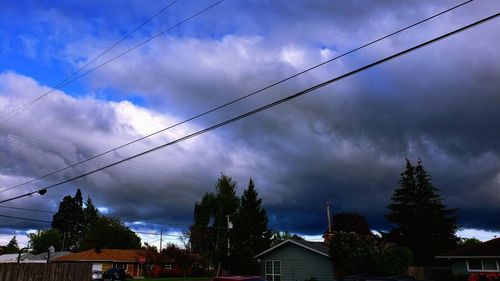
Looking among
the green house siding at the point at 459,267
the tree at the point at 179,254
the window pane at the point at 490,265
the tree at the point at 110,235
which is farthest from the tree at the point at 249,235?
the tree at the point at 110,235

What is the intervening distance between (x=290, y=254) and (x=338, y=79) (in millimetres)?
30176

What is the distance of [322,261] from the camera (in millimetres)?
36500

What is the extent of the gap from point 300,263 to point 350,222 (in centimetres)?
3057

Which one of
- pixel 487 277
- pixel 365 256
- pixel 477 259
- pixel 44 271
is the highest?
pixel 365 256

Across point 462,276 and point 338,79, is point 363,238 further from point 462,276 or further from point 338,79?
point 338,79

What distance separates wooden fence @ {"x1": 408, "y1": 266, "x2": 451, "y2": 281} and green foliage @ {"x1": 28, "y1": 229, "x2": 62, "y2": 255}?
10127 cm

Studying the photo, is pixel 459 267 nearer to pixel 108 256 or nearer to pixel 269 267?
pixel 269 267

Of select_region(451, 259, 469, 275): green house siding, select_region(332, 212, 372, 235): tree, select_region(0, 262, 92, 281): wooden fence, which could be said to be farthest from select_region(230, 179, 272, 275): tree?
select_region(0, 262, 92, 281): wooden fence

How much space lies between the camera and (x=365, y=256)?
32.7 m

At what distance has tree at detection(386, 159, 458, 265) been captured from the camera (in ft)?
189

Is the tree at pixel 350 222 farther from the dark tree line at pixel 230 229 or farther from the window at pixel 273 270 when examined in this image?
the window at pixel 273 270

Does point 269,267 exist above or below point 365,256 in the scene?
below

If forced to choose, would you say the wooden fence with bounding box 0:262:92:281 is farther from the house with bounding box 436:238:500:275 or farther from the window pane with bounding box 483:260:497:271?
the window pane with bounding box 483:260:497:271

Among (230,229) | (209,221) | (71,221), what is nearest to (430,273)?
(230,229)
